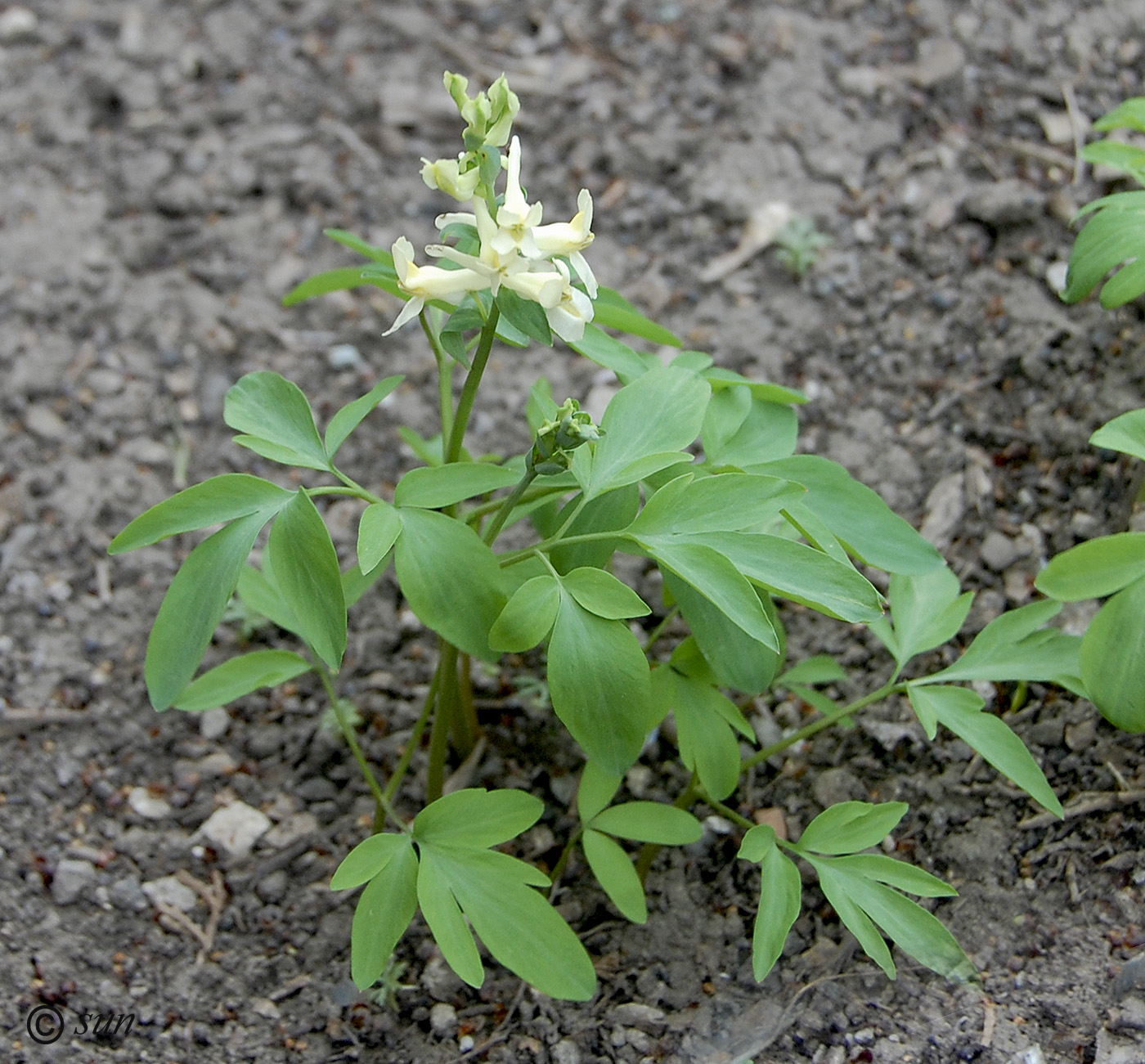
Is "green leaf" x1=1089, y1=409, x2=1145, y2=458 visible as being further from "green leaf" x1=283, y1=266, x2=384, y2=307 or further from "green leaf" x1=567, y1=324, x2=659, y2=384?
"green leaf" x1=283, y1=266, x2=384, y2=307

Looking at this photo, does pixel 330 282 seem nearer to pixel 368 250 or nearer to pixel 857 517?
pixel 368 250

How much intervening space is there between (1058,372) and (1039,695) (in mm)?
723

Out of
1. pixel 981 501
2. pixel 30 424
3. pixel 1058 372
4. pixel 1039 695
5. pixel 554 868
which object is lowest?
pixel 554 868

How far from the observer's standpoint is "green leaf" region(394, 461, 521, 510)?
1.42 metres

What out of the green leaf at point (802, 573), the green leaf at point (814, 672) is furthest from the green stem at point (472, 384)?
the green leaf at point (814, 672)

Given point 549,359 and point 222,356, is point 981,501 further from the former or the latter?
point 222,356

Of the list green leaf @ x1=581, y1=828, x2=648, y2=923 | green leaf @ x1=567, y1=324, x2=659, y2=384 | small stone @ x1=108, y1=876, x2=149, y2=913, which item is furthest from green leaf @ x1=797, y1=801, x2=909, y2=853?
small stone @ x1=108, y1=876, x2=149, y2=913

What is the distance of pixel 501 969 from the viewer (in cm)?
176

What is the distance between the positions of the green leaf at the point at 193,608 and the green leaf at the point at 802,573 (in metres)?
0.59

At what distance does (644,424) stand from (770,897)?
2.15 ft

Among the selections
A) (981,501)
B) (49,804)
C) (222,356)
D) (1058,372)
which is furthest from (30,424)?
(1058,372)

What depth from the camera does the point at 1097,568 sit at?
1445mm

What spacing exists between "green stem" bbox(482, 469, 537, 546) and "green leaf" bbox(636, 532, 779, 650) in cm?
17

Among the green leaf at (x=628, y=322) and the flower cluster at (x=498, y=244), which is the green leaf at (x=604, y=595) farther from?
the green leaf at (x=628, y=322)
